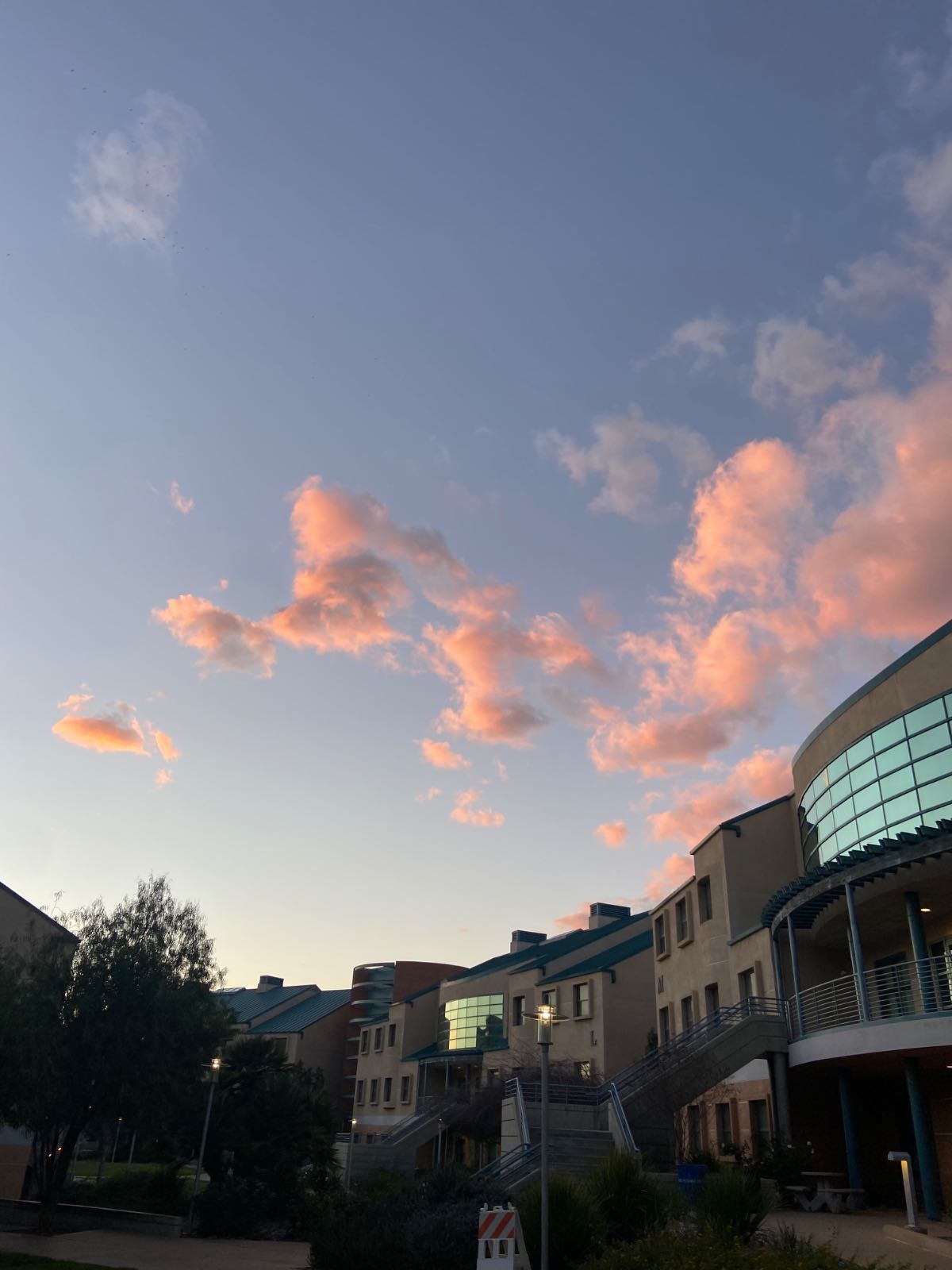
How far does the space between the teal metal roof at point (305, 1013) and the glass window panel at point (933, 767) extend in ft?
223

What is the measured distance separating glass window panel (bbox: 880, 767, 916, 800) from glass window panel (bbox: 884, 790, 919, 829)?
199 millimetres

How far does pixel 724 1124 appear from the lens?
105 ft

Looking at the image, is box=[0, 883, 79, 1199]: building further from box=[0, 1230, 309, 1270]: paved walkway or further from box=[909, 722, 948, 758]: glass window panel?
box=[909, 722, 948, 758]: glass window panel

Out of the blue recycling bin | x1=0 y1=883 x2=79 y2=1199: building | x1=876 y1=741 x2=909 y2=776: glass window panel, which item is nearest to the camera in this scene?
the blue recycling bin

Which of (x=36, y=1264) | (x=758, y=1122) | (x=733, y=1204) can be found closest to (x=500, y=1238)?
(x=733, y=1204)

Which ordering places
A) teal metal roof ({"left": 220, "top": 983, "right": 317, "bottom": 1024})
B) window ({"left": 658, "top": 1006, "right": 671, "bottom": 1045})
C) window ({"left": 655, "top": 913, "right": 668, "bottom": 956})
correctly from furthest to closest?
teal metal roof ({"left": 220, "top": 983, "right": 317, "bottom": 1024}) < window ({"left": 655, "top": 913, "right": 668, "bottom": 956}) < window ({"left": 658, "top": 1006, "right": 671, "bottom": 1045})

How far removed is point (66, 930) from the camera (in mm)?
29797

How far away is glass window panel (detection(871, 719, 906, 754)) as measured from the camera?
83.4 feet

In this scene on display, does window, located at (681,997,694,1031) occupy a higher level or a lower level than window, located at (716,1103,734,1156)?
higher

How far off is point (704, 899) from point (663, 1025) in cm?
845

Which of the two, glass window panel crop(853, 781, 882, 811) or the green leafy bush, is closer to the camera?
glass window panel crop(853, 781, 882, 811)

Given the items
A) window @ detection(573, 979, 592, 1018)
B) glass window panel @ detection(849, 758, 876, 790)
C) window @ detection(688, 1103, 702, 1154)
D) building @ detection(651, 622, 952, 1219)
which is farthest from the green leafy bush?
glass window panel @ detection(849, 758, 876, 790)

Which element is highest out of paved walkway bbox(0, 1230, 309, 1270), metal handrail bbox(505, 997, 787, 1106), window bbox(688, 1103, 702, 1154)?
metal handrail bbox(505, 997, 787, 1106)

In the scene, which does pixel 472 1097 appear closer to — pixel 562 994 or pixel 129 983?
pixel 562 994
